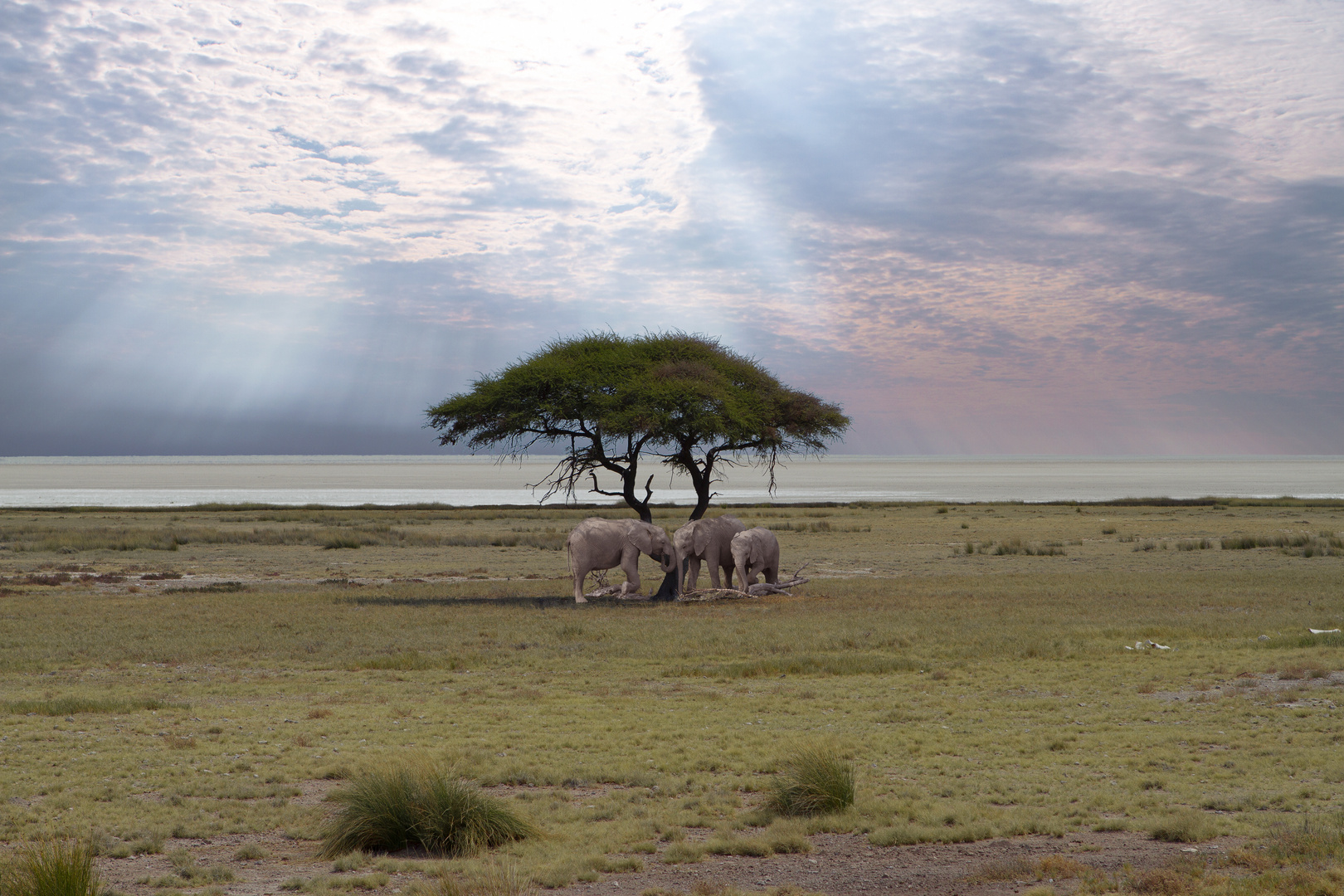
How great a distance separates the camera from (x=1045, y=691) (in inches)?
571

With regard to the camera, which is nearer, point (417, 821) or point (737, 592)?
point (417, 821)

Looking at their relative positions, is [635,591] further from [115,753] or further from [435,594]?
[115,753]

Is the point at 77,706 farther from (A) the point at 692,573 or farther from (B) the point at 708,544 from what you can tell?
(A) the point at 692,573

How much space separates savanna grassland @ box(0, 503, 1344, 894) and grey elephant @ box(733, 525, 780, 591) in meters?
1.51

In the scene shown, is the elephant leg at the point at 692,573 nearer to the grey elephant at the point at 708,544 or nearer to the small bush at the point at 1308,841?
the grey elephant at the point at 708,544

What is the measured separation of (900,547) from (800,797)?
37.3 meters

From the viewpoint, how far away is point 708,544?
1155 inches

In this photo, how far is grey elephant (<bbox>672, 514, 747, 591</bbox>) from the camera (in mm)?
29250

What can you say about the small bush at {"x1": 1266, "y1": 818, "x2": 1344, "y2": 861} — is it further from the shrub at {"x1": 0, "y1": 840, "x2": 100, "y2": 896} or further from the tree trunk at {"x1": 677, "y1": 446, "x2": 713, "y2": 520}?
the tree trunk at {"x1": 677, "y1": 446, "x2": 713, "y2": 520}

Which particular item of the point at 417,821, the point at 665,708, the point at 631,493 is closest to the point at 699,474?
the point at 631,493

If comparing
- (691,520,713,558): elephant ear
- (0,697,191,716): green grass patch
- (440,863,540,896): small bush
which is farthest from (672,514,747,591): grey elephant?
(440,863,540,896): small bush

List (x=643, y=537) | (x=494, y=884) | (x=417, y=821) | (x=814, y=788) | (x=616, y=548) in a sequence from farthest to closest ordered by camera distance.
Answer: (x=643, y=537) < (x=616, y=548) < (x=814, y=788) < (x=417, y=821) < (x=494, y=884)

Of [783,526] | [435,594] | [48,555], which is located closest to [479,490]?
[783,526]

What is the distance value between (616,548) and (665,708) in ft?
49.7
